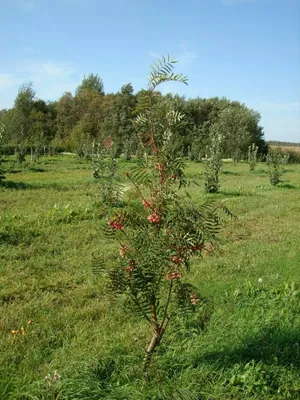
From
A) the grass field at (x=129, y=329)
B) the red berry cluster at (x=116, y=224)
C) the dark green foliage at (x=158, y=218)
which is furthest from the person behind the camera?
the grass field at (x=129, y=329)

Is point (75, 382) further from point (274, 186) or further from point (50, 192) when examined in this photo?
point (274, 186)

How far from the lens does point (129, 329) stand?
12.9ft

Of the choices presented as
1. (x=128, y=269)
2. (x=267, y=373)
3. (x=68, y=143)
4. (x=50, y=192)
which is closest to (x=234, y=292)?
(x=267, y=373)

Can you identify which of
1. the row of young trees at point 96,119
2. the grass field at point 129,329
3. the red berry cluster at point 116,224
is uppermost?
the row of young trees at point 96,119

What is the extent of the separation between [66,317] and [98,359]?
1.07 meters

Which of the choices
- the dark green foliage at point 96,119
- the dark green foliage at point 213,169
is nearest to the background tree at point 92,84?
the dark green foliage at point 96,119

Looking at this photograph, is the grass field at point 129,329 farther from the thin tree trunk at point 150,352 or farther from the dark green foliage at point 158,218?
the dark green foliage at point 158,218

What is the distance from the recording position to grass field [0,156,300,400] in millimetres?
2939

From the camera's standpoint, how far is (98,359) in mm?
3230

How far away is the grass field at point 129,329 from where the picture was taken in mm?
2939

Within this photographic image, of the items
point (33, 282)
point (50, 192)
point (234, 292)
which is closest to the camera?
point (234, 292)

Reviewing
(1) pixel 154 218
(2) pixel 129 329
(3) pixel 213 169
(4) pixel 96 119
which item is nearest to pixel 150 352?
(2) pixel 129 329

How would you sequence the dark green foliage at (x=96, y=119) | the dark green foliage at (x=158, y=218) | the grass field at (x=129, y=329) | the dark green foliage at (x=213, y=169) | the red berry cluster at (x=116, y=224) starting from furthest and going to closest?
1. the dark green foliage at (x=96, y=119)
2. the dark green foliage at (x=213, y=169)
3. the grass field at (x=129, y=329)
4. the red berry cluster at (x=116, y=224)
5. the dark green foliage at (x=158, y=218)

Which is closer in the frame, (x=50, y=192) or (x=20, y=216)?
(x=20, y=216)
